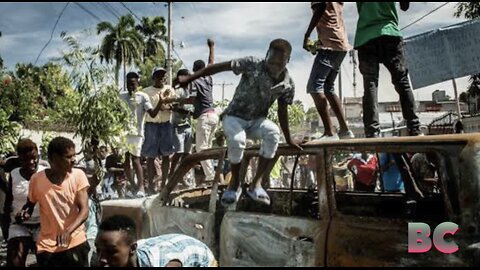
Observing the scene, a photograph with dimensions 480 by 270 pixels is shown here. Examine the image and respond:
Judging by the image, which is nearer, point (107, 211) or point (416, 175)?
point (416, 175)

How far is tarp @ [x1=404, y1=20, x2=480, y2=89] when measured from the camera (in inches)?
210

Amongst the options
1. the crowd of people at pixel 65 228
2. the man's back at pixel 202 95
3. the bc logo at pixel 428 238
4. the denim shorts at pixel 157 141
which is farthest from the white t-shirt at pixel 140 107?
the bc logo at pixel 428 238

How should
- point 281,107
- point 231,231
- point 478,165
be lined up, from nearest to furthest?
point 478,165 < point 231,231 < point 281,107

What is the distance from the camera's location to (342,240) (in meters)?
3.18

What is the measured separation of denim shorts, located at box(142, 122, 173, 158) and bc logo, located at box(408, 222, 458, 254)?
160 inches

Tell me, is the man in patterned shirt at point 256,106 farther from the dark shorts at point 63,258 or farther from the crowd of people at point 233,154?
the dark shorts at point 63,258

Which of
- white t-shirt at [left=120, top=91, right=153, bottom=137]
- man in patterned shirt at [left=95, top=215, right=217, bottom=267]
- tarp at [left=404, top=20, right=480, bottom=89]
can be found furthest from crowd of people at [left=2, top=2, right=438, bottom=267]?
tarp at [left=404, top=20, right=480, bottom=89]

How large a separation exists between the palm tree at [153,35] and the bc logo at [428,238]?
132ft

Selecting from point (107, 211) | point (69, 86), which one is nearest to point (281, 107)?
point (107, 211)

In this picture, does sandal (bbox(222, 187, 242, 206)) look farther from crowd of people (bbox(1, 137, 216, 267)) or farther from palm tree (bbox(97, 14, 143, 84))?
palm tree (bbox(97, 14, 143, 84))

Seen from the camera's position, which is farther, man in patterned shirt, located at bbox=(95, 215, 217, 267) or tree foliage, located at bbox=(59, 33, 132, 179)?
tree foliage, located at bbox=(59, 33, 132, 179)

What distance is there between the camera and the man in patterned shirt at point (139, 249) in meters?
2.71

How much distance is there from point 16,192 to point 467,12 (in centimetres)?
1307

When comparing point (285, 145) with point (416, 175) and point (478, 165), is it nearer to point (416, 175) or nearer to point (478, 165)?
point (416, 175)
